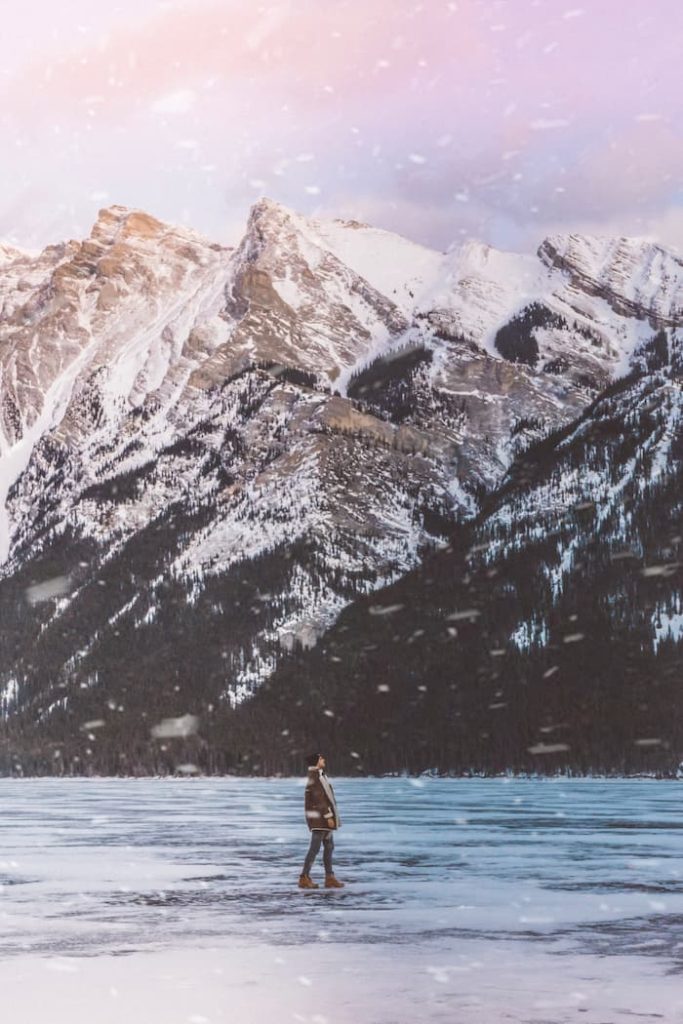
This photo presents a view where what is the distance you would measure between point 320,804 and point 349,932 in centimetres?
636

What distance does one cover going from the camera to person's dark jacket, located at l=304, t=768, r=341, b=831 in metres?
31.8

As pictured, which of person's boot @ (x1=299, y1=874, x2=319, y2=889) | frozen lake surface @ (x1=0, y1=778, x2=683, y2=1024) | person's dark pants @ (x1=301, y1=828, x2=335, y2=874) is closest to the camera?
frozen lake surface @ (x1=0, y1=778, x2=683, y2=1024)

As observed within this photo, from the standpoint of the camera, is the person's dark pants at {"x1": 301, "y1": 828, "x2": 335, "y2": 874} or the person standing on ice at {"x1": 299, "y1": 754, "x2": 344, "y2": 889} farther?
the person's dark pants at {"x1": 301, "y1": 828, "x2": 335, "y2": 874}

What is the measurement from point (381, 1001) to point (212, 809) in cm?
6931

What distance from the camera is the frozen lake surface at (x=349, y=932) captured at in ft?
62.2

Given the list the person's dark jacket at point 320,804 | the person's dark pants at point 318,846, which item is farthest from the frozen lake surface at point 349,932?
the person's dark jacket at point 320,804

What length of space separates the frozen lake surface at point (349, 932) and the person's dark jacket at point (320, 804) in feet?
4.88

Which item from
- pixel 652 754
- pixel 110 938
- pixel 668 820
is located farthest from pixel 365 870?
pixel 652 754

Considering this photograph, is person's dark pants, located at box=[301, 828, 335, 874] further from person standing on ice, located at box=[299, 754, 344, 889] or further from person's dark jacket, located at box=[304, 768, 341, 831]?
person's dark jacket, located at box=[304, 768, 341, 831]

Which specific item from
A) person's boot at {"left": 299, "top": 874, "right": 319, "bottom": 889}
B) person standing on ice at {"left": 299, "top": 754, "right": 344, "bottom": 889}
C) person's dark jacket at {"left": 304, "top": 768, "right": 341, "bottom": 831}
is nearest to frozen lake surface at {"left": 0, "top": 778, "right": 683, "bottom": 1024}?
person's boot at {"left": 299, "top": 874, "right": 319, "bottom": 889}

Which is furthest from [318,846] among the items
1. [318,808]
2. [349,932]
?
[349,932]

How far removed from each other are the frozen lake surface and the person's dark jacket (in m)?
1.49

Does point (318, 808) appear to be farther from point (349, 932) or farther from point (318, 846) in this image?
point (349, 932)

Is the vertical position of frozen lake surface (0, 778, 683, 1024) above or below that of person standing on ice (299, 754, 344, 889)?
below
